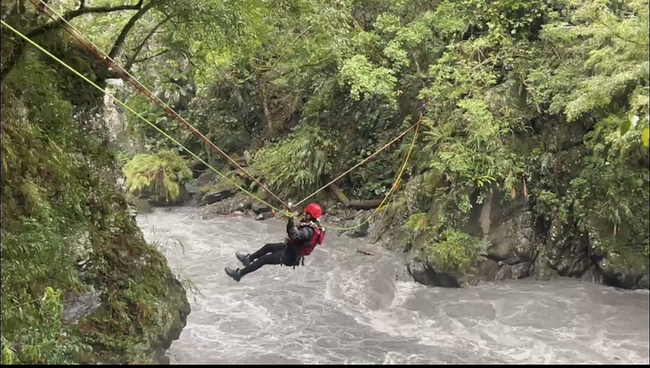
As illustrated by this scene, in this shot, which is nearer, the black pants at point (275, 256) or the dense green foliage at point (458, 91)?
the black pants at point (275, 256)

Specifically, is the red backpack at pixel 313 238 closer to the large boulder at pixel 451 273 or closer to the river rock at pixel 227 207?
the large boulder at pixel 451 273

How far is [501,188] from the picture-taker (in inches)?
335

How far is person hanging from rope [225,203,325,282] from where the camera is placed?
6.03m

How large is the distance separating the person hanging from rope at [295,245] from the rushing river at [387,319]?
0.96 meters

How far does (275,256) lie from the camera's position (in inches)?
255

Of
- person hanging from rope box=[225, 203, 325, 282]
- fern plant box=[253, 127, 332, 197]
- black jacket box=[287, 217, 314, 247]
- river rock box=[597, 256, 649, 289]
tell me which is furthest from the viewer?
fern plant box=[253, 127, 332, 197]

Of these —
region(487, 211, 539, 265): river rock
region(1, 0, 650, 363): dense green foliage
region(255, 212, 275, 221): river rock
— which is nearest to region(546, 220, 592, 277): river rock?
region(1, 0, 650, 363): dense green foliage

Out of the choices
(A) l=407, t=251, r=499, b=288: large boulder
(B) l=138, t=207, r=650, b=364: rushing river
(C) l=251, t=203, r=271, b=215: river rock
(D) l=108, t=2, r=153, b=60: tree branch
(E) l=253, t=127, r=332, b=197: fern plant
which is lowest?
(B) l=138, t=207, r=650, b=364: rushing river

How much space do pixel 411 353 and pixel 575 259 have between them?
3563 millimetres

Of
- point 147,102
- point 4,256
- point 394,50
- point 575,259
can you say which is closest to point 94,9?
point 4,256

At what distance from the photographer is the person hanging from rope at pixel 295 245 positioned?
6.03 metres

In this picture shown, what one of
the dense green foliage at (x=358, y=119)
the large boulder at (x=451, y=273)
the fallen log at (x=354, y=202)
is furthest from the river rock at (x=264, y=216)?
the large boulder at (x=451, y=273)

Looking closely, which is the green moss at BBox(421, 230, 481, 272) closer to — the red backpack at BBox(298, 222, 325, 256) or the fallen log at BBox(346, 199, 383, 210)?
the fallen log at BBox(346, 199, 383, 210)

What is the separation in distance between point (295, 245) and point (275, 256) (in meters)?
0.36
